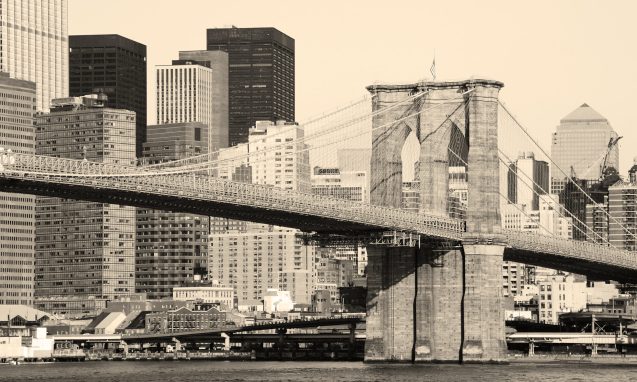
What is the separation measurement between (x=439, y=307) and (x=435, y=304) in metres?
0.30

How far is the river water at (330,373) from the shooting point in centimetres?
9950

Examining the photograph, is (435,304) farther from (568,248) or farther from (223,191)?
(223,191)

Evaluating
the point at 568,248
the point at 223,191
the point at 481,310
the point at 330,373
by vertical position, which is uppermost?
the point at 223,191

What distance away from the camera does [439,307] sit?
113 meters

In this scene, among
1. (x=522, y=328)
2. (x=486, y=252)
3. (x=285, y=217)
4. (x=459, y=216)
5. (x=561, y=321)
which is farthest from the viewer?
(x=561, y=321)

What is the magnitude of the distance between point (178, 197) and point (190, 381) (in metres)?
9.75

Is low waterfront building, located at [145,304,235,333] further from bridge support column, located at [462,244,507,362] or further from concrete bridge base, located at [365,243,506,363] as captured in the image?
bridge support column, located at [462,244,507,362]

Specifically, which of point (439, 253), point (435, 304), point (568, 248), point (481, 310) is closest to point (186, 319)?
point (568, 248)

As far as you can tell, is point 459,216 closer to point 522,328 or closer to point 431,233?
point 431,233

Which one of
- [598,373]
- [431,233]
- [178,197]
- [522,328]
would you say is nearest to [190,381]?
[178,197]

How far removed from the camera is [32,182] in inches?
3578

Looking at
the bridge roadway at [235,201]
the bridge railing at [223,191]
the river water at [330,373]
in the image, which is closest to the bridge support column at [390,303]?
the river water at [330,373]

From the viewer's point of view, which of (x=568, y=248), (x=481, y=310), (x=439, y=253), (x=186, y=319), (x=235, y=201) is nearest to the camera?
(x=235, y=201)

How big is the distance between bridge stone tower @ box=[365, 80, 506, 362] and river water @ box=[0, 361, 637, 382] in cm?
278
